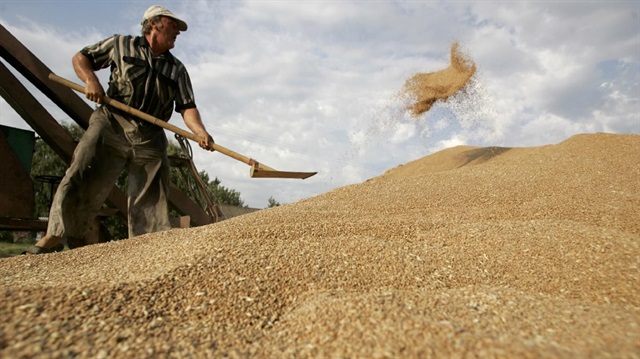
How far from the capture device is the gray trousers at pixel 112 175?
10.2ft

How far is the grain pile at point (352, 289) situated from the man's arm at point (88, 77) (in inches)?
42.2

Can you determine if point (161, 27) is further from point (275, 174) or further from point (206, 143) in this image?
point (275, 174)

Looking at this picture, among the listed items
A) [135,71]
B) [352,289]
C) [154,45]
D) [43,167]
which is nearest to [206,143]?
[135,71]

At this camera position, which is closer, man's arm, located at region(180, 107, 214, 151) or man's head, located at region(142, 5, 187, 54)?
man's head, located at region(142, 5, 187, 54)

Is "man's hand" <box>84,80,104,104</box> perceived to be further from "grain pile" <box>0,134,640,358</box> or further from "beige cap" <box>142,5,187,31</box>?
"grain pile" <box>0,134,640,358</box>

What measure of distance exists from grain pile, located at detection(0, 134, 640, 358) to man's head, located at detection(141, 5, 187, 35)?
1.60m

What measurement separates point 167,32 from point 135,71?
38 centimetres

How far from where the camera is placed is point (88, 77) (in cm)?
320

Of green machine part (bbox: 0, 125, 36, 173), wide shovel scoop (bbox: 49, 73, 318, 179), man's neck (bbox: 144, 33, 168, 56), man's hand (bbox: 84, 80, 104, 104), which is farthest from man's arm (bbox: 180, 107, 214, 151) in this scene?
green machine part (bbox: 0, 125, 36, 173)

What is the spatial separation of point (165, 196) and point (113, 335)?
243cm

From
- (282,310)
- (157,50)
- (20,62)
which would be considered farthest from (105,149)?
(282,310)

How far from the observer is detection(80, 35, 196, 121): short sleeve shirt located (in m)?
3.33

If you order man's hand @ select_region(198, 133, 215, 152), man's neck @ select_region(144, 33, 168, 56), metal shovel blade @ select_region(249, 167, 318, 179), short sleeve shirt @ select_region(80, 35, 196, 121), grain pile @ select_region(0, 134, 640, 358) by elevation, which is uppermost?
man's neck @ select_region(144, 33, 168, 56)

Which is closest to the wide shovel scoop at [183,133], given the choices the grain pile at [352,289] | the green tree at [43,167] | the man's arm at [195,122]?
the man's arm at [195,122]
